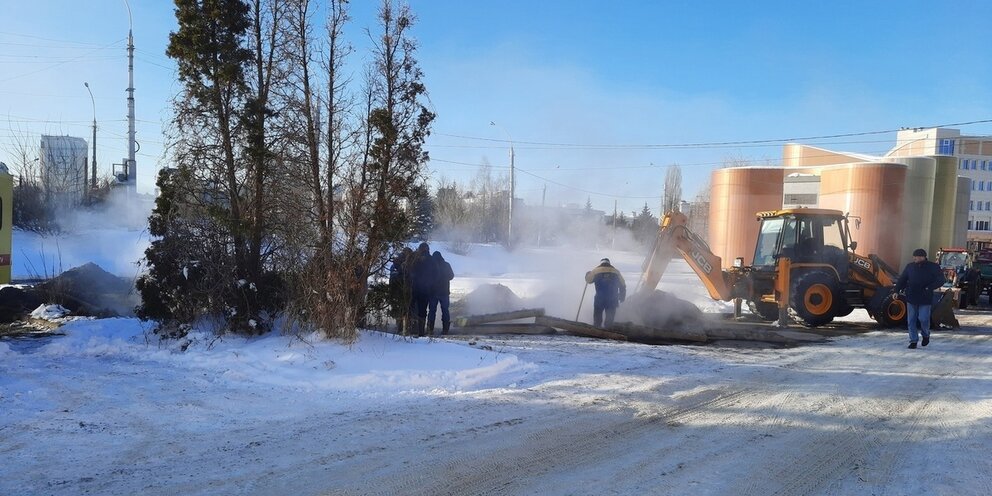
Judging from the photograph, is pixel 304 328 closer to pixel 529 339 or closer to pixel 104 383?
pixel 104 383

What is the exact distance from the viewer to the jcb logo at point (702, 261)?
15.1 m

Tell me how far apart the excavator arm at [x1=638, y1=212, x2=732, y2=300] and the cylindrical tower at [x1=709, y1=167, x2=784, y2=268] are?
2261 centimetres

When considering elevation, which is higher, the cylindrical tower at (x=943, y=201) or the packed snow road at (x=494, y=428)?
the cylindrical tower at (x=943, y=201)

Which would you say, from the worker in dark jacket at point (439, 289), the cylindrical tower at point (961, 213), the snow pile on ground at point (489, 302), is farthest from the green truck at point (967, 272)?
the worker in dark jacket at point (439, 289)

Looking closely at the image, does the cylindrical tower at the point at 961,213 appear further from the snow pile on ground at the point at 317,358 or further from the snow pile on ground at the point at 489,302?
the snow pile on ground at the point at 317,358

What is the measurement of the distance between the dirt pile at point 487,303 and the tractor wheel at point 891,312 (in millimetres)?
8554

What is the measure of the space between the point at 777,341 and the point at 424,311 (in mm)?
6847

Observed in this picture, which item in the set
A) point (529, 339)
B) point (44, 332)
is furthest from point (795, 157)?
point (44, 332)

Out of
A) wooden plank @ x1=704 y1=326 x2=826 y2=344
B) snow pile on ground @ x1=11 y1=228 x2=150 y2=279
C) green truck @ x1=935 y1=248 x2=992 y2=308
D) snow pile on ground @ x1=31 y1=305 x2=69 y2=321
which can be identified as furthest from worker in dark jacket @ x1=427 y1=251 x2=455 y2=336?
snow pile on ground @ x1=11 y1=228 x2=150 y2=279

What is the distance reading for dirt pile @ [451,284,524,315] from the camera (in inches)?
624

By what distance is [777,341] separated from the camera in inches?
492

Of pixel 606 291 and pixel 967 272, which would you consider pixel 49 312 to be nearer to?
pixel 606 291

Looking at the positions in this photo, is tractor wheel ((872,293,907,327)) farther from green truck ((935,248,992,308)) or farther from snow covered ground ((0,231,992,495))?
green truck ((935,248,992,308))

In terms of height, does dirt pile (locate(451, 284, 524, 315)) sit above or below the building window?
below
